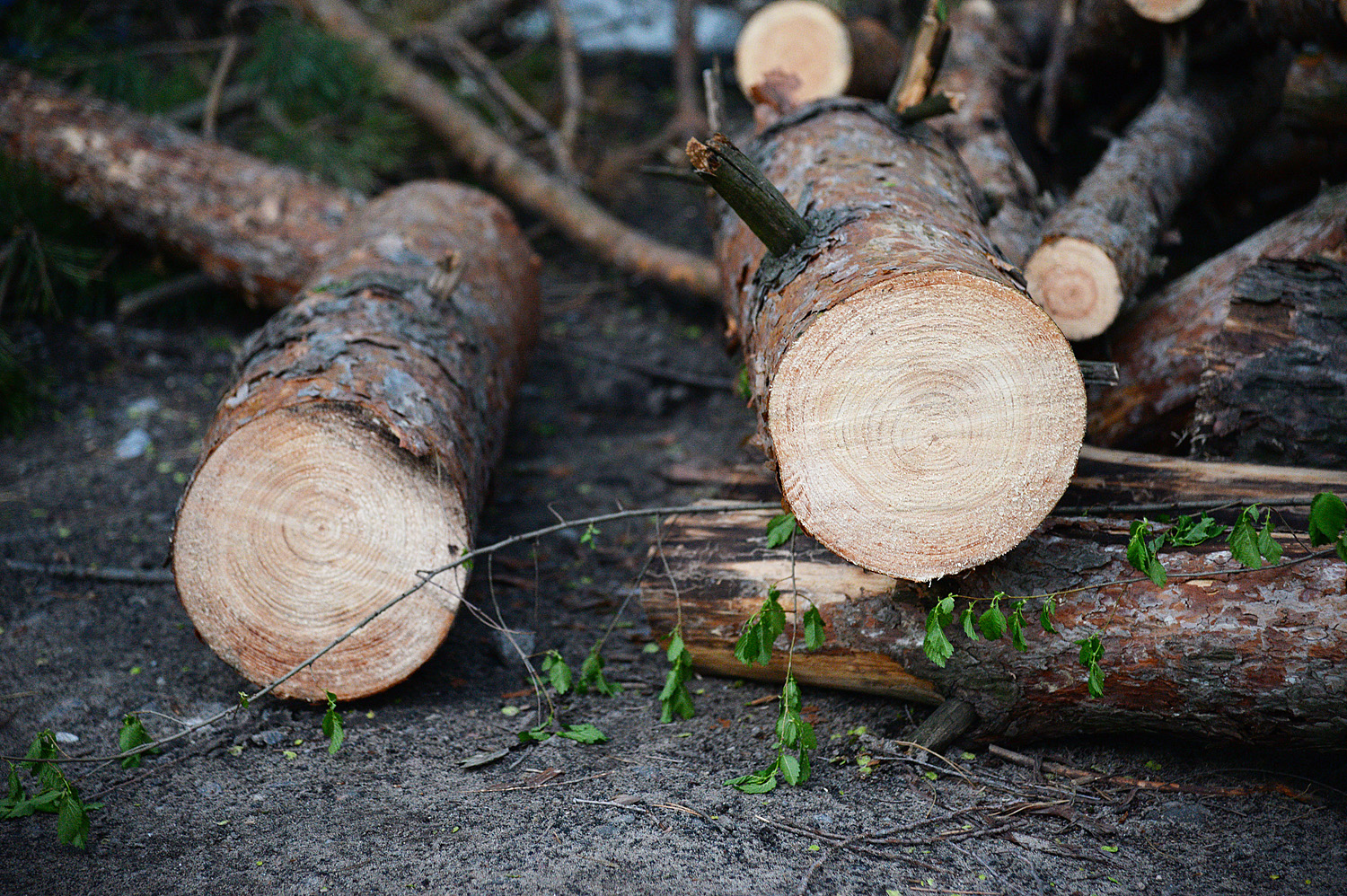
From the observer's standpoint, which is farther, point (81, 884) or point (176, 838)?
point (176, 838)

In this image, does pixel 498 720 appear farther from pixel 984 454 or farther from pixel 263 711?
pixel 984 454

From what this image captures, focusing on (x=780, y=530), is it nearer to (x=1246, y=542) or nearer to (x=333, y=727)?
(x=1246, y=542)

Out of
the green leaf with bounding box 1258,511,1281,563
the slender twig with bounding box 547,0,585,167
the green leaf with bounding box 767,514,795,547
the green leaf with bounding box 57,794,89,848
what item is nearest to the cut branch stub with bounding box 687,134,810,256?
the green leaf with bounding box 767,514,795,547

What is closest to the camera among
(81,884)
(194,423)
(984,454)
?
(81,884)

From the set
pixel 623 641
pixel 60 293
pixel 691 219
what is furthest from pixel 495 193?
pixel 623 641

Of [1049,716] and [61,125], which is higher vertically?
[61,125]

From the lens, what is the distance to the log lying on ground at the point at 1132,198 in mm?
2701

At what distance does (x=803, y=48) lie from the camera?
3441 mm

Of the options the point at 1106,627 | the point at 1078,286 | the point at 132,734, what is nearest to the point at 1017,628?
the point at 1106,627

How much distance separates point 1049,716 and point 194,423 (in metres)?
3.18

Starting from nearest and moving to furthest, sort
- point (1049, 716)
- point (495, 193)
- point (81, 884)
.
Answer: point (81, 884) → point (1049, 716) → point (495, 193)

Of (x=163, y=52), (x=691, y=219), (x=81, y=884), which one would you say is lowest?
(x=81, y=884)

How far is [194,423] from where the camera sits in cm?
354

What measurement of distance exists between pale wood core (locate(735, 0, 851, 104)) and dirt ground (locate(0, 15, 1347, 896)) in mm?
1877
